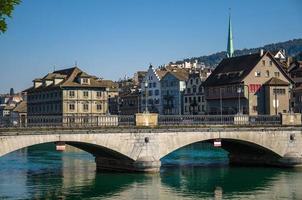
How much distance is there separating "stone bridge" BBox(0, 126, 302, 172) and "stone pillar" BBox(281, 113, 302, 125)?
81 centimetres

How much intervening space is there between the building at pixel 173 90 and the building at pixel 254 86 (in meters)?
A: 30.1

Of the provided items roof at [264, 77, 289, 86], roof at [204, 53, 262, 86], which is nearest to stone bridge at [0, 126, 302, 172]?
roof at [264, 77, 289, 86]

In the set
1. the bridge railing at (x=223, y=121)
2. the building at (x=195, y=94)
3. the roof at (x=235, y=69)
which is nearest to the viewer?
the bridge railing at (x=223, y=121)

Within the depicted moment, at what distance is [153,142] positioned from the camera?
160 feet

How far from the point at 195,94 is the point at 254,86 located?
30703 millimetres

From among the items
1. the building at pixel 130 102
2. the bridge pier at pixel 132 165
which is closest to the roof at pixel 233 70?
the building at pixel 130 102

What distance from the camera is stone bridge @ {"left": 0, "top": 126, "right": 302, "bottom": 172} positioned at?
1706 inches

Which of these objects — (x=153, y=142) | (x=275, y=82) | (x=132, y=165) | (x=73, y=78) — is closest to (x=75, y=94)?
(x=73, y=78)

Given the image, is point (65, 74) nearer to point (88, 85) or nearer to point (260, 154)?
point (88, 85)

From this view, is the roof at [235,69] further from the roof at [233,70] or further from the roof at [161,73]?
the roof at [161,73]

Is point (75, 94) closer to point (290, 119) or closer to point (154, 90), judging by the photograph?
point (154, 90)

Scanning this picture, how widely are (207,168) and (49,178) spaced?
15.3m

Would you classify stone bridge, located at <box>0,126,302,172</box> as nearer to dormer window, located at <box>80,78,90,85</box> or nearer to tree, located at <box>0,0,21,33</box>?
tree, located at <box>0,0,21,33</box>

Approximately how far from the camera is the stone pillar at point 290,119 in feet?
182
